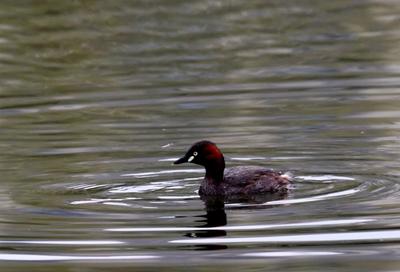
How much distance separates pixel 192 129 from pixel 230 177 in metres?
2.73

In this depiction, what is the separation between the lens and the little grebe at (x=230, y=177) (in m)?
12.7

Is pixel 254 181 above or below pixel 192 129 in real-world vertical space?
below

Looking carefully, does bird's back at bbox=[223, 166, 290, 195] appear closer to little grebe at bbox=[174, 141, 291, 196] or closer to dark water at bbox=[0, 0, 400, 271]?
little grebe at bbox=[174, 141, 291, 196]

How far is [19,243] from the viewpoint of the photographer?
422 inches

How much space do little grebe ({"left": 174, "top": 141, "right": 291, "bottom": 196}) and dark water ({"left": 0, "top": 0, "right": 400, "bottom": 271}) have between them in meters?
0.21

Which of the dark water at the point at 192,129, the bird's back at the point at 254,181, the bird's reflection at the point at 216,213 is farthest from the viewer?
the bird's back at the point at 254,181

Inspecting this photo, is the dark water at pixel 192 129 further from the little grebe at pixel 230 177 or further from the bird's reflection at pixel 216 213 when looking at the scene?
the little grebe at pixel 230 177

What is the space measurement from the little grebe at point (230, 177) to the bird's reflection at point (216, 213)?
8cm

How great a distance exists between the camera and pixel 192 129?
Result: 51.5ft

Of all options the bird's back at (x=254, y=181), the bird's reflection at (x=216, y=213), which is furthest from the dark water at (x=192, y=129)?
the bird's back at (x=254, y=181)

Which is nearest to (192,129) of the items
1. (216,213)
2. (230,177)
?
(230,177)

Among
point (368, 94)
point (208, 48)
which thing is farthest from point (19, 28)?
point (368, 94)

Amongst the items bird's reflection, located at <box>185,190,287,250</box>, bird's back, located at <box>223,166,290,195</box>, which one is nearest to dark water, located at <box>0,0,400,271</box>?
bird's reflection, located at <box>185,190,287,250</box>

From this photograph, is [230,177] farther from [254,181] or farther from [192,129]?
[192,129]
